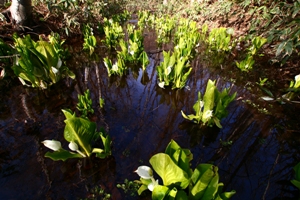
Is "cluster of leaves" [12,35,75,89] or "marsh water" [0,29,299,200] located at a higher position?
"cluster of leaves" [12,35,75,89]

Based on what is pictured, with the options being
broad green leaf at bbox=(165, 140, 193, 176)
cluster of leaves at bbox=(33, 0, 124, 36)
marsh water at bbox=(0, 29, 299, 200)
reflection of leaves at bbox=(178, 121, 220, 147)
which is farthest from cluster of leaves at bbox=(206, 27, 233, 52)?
broad green leaf at bbox=(165, 140, 193, 176)

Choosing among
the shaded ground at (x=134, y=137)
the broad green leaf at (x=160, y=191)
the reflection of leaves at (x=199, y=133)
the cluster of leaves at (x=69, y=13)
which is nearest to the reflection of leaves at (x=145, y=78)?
the shaded ground at (x=134, y=137)

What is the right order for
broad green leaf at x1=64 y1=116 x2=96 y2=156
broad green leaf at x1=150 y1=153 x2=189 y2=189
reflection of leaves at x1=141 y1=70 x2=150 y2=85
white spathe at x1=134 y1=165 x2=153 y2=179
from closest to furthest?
broad green leaf at x1=150 y1=153 x2=189 y2=189, white spathe at x1=134 y1=165 x2=153 y2=179, broad green leaf at x1=64 y1=116 x2=96 y2=156, reflection of leaves at x1=141 y1=70 x2=150 y2=85

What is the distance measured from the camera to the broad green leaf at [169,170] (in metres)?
0.97

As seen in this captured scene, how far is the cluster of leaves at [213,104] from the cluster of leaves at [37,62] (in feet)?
6.37

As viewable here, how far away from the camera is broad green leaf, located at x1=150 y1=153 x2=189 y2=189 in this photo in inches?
38.1

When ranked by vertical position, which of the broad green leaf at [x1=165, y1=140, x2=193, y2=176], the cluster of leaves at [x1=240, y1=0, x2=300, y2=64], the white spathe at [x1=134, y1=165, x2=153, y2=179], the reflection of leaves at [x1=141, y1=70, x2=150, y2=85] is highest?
the cluster of leaves at [x1=240, y1=0, x2=300, y2=64]

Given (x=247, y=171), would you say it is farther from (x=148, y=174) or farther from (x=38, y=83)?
(x=38, y=83)

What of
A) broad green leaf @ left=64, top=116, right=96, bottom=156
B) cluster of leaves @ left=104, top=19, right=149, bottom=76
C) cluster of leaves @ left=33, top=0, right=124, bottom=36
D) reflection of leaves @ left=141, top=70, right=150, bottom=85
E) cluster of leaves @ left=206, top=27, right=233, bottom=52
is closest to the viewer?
broad green leaf @ left=64, top=116, right=96, bottom=156

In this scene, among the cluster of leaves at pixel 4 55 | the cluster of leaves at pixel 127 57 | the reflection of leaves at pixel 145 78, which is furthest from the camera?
the reflection of leaves at pixel 145 78

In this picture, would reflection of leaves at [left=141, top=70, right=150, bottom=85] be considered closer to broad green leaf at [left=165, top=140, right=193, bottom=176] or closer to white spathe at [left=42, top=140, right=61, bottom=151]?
white spathe at [left=42, top=140, right=61, bottom=151]

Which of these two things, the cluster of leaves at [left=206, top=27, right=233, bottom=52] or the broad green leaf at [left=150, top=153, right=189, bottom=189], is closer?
the broad green leaf at [left=150, top=153, right=189, bottom=189]

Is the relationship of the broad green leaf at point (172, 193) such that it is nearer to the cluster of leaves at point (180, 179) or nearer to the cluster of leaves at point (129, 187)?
the cluster of leaves at point (180, 179)

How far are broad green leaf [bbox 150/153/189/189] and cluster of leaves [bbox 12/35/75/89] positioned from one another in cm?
214
